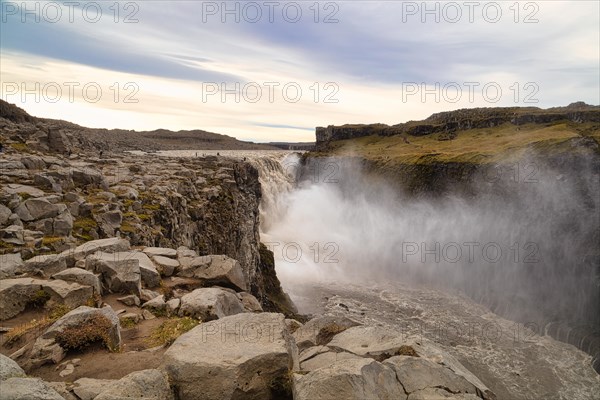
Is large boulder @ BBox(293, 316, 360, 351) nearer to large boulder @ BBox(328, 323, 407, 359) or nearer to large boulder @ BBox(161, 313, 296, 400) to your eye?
large boulder @ BBox(328, 323, 407, 359)

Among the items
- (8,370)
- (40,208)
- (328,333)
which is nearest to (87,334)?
(8,370)

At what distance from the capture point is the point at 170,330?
35.7 feet

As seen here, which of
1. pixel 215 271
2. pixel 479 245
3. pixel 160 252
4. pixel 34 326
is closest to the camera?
pixel 34 326

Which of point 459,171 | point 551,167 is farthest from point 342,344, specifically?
point 459,171

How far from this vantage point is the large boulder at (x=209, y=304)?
39.3 feet

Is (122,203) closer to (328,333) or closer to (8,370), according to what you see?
(328,333)

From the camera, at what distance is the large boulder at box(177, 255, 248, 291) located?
15.5 meters

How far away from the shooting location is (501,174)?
3221 inches

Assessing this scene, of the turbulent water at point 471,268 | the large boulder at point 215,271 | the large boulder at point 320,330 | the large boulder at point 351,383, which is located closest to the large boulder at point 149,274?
the large boulder at point 215,271

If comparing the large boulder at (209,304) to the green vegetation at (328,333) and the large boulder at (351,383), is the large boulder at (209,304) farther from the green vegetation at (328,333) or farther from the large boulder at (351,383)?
the large boulder at (351,383)

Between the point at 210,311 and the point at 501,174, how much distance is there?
3294 inches

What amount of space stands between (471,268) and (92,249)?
237 feet

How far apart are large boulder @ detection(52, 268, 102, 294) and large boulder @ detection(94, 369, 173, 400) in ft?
Answer: 19.4

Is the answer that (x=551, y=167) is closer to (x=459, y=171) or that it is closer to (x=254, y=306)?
(x=459, y=171)
